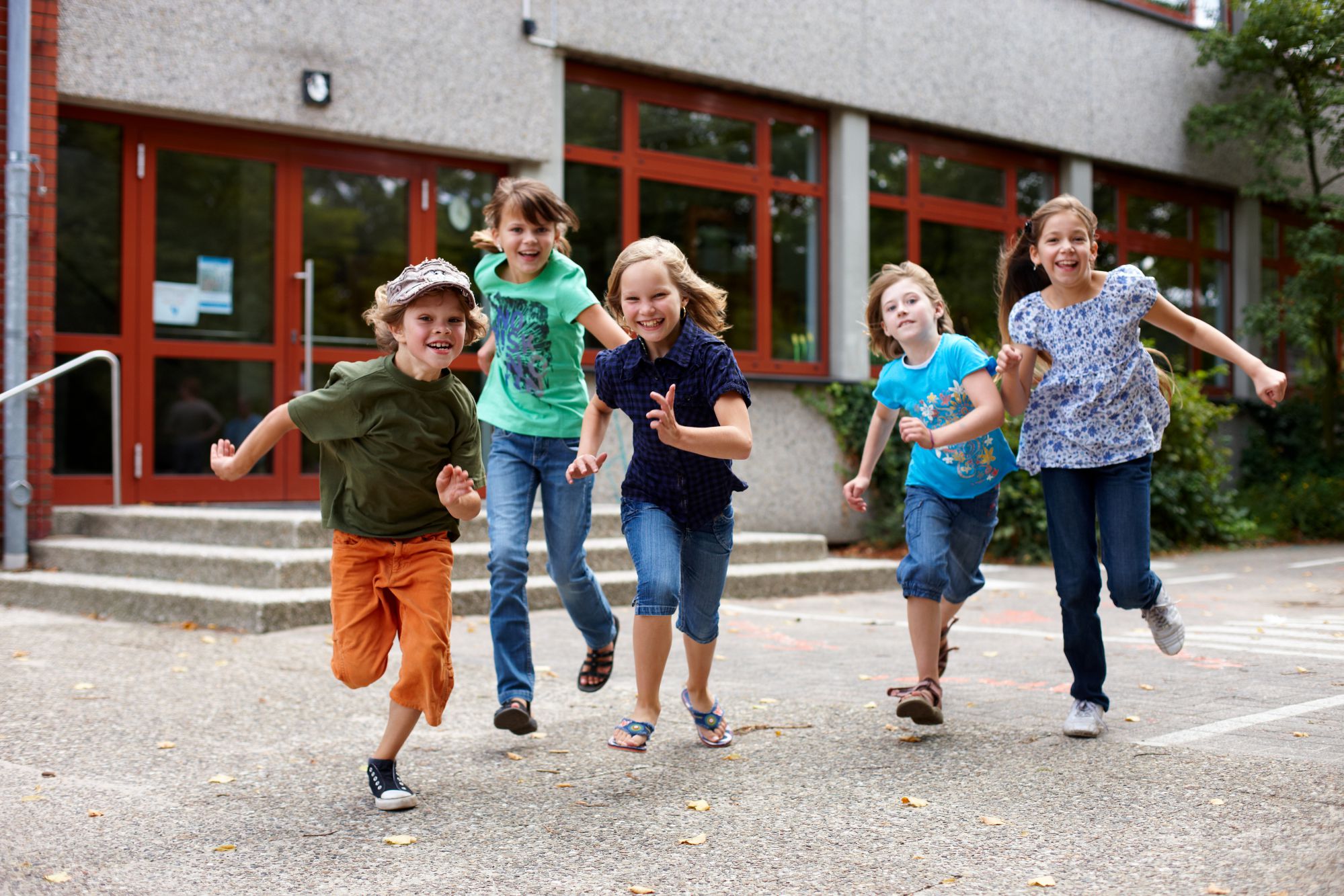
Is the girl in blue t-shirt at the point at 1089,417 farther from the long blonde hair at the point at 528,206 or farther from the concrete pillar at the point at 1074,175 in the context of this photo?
the concrete pillar at the point at 1074,175

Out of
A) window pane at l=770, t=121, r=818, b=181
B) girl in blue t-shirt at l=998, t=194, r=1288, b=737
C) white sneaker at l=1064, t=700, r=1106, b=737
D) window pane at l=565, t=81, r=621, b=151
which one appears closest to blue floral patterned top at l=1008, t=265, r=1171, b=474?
girl in blue t-shirt at l=998, t=194, r=1288, b=737

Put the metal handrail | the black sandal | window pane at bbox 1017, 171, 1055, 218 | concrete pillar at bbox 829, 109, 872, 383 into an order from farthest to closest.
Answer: window pane at bbox 1017, 171, 1055, 218 < concrete pillar at bbox 829, 109, 872, 383 < the metal handrail < the black sandal

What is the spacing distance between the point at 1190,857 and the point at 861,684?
2.52 m

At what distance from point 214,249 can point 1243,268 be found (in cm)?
1327

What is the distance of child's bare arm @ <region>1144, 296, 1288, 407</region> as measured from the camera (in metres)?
4.08

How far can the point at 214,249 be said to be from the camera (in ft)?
30.6

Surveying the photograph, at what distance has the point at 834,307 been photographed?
41.2ft

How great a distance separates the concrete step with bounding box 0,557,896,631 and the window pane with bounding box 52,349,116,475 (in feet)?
3.18

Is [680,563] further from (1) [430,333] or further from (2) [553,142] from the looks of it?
(2) [553,142]

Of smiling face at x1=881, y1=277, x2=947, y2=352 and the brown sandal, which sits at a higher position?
smiling face at x1=881, y1=277, x2=947, y2=352

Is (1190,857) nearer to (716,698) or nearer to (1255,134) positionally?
(716,698)

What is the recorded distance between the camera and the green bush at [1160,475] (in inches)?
474

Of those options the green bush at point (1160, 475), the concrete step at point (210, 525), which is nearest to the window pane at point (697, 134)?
the green bush at point (1160, 475)

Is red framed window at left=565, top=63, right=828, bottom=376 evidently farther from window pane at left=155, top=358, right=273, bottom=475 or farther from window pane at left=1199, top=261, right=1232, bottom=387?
window pane at left=1199, top=261, right=1232, bottom=387
